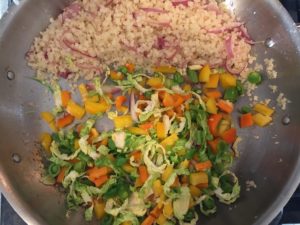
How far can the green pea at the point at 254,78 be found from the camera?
1.33m

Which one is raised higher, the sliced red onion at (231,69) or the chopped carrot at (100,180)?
the chopped carrot at (100,180)

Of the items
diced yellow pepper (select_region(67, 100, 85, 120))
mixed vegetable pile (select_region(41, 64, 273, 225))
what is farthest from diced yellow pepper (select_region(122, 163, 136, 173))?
diced yellow pepper (select_region(67, 100, 85, 120))

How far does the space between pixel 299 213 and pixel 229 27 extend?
52cm

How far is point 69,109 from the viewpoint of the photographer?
1.31 metres

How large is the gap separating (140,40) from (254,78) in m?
0.32

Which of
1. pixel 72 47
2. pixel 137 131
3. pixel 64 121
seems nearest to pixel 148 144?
pixel 137 131

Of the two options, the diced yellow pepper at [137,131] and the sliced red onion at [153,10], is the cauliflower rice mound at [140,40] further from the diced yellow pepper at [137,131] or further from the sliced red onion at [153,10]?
the diced yellow pepper at [137,131]

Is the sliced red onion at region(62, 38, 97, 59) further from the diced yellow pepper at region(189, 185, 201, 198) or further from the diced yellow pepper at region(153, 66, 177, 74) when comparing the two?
the diced yellow pepper at region(189, 185, 201, 198)

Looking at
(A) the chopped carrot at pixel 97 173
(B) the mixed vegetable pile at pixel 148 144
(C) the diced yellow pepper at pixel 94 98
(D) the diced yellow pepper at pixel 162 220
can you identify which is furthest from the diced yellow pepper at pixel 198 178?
(C) the diced yellow pepper at pixel 94 98

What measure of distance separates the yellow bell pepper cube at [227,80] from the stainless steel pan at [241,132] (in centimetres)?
9

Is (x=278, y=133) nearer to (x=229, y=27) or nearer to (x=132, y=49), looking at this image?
(x=229, y=27)

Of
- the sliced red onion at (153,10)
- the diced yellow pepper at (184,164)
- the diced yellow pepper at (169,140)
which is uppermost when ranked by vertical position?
the sliced red onion at (153,10)

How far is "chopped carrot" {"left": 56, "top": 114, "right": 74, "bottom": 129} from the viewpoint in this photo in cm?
131

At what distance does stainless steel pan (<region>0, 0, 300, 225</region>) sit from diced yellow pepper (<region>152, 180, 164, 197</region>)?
15 centimetres
